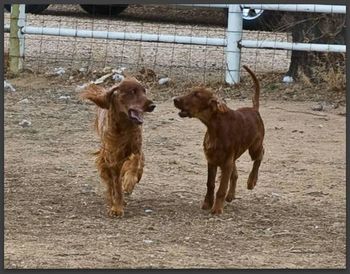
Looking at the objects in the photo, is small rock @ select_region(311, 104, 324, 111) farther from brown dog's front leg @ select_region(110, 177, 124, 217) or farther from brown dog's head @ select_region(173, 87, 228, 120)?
brown dog's front leg @ select_region(110, 177, 124, 217)

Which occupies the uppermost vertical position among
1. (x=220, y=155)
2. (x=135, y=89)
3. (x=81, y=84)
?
(x=135, y=89)

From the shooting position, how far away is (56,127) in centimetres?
884

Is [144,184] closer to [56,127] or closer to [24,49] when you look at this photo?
[56,127]

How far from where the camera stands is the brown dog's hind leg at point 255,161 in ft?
21.5

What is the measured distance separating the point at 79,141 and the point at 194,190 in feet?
5.55

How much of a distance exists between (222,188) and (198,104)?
513mm

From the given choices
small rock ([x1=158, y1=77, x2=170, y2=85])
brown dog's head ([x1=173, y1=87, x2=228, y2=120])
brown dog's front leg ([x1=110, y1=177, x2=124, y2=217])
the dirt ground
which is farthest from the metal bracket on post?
brown dog's head ([x1=173, y1=87, x2=228, y2=120])

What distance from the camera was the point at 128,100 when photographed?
592 cm

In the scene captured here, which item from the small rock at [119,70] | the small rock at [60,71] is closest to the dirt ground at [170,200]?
the small rock at [119,70]

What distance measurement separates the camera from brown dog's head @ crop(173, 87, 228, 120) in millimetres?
6078

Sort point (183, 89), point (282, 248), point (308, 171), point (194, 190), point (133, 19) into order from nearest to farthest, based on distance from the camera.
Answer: point (282, 248) → point (194, 190) → point (308, 171) → point (183, 89) → point (133, 19)

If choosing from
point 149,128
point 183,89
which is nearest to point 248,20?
point 183,89

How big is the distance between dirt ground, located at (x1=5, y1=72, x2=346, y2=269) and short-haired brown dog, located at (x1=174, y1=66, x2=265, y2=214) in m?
0.17

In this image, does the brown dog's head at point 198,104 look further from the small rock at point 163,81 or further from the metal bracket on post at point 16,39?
the metal bracket on post at point 16,39
